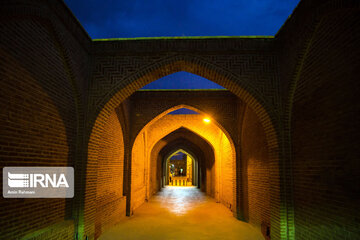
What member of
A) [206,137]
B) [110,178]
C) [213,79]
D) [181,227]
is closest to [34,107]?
[213,79]

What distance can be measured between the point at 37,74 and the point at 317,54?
454 cm

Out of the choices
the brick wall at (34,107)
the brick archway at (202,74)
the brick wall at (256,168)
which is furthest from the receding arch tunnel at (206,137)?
the brick wall at (34,107)

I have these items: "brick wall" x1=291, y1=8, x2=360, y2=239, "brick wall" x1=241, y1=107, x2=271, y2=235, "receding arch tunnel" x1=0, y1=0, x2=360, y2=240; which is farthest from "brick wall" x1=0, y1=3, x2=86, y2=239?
"brick wall" x1=241, y1=107, x2=271, y2=235

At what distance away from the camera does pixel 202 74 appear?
632 centimetres

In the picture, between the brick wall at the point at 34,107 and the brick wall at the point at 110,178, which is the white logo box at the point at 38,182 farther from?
the brick wall at the point at 110,178

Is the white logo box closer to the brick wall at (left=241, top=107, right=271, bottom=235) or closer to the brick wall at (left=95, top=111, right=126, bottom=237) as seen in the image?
the brick wall at (left=95, top=111, right=126, bottom=237)

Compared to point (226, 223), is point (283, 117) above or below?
above

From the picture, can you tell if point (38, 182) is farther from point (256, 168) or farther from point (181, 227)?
point (256, 168)

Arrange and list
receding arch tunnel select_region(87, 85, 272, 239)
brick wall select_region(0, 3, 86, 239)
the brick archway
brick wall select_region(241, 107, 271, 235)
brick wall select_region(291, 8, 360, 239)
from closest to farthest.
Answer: brick wall select_region(291, 8, 360, 239), brick wall select_region(0, 3, 86, 239), the brick archway, brick wall select_region(241, 107, 271, 235), receding arch tunnel select_region(87, 85, 272, 239)

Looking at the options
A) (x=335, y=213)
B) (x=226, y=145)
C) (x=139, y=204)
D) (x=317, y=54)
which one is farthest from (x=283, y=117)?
(x=139, y=204)

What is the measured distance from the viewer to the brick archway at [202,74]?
214 inches

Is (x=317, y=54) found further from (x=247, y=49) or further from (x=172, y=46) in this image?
(x=172, y=46)

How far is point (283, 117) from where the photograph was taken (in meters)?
5.42

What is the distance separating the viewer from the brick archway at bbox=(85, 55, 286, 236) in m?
5.44
